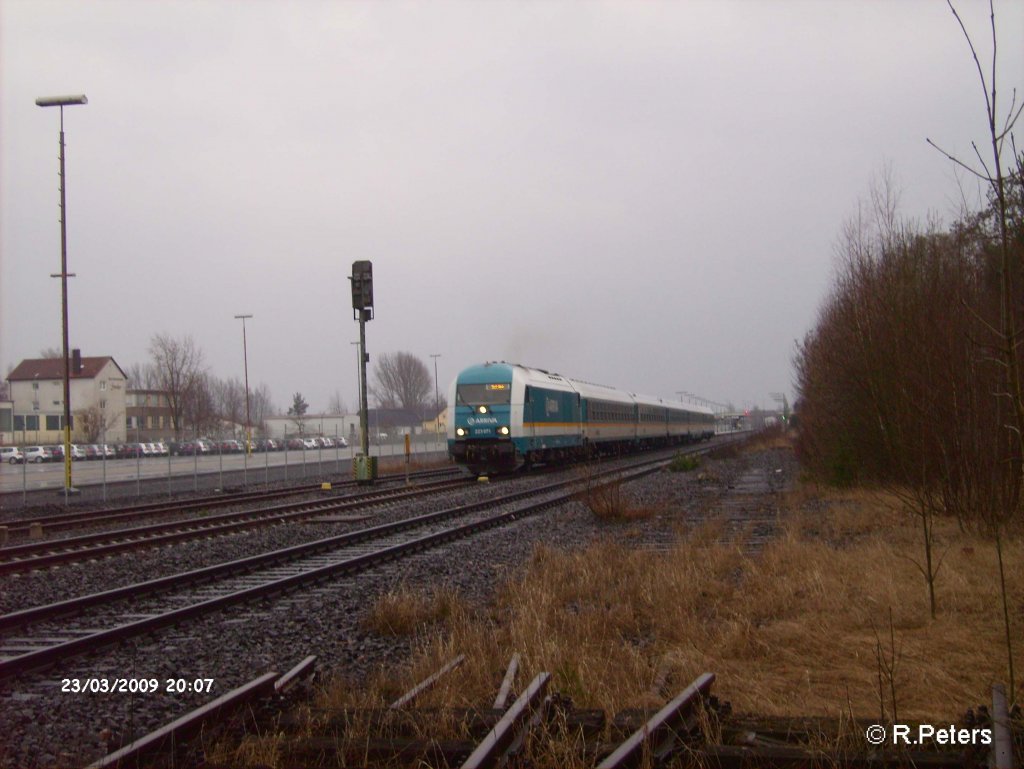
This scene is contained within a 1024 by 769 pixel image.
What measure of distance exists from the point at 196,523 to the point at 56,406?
43291 mm

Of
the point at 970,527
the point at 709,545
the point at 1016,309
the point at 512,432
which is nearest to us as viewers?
the point at 1016,309

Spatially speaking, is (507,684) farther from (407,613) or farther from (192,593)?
(192,593)

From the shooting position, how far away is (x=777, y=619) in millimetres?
7293

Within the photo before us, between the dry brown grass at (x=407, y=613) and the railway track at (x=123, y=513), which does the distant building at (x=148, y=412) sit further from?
the dry brown grass at (x=407, y=613)

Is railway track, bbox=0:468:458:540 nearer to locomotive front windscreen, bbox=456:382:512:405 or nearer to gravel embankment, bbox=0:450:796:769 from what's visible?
gravel embankment, bbox=0:450:796:769

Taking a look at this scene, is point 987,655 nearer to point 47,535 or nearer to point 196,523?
point 196,523

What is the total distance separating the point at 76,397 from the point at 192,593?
64133 millimetres

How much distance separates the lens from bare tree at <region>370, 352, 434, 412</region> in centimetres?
8425

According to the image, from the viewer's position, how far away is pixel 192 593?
9.26 m

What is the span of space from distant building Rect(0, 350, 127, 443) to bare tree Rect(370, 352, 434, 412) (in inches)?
938

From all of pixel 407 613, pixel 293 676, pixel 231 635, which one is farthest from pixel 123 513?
pixel 293 676

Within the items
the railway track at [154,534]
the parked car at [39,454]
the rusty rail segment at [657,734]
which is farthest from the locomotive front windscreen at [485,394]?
the parked car at [39,454]

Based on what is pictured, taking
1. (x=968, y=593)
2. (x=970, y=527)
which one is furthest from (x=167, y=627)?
(x=970, y=527)

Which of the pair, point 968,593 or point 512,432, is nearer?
point 968,593
